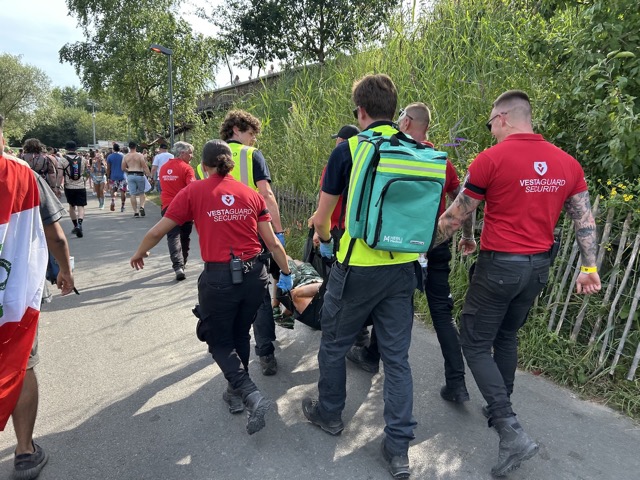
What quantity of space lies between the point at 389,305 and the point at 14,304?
2005 millimetres

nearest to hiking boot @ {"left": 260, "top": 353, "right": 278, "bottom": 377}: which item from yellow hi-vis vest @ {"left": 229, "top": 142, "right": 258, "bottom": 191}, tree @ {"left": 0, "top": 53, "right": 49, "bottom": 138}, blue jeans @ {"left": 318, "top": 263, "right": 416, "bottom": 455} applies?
blue jeans @ {"left": 318, "top": 263, "right": 416, "bottom": 455}

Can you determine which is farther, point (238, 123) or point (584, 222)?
point (238, 123)

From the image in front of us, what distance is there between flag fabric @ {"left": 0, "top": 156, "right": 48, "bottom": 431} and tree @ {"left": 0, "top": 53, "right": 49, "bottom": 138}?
56.4 metres

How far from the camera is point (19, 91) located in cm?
4981

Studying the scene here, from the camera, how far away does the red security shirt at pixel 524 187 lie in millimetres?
2387

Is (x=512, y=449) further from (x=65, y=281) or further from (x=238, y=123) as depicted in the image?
(x=238, y=123)

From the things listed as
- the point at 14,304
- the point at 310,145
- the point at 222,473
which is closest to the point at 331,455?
the point at 222,473

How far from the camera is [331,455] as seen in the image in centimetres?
260

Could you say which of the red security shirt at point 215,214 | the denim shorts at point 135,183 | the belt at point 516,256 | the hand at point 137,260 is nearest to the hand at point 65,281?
the hand at point 137,260

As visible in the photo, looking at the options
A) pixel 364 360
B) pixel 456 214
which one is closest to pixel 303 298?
pixel 364 360

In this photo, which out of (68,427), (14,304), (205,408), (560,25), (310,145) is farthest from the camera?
(310,145)

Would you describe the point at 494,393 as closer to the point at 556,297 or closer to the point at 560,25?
the point at 556,297

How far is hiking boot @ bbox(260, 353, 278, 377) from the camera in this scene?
11.6 ft

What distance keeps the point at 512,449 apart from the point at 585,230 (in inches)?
52.4
